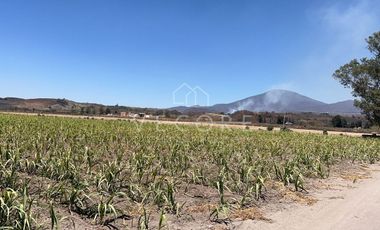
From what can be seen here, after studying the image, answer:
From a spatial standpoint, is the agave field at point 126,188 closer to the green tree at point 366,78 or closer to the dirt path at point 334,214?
the dirt path at point 334,214

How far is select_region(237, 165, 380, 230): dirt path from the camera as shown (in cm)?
782

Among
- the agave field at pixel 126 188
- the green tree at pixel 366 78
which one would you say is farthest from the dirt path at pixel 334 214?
the green tree at pixel 366 78

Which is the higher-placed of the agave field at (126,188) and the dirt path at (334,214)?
the agave field at (126,188)

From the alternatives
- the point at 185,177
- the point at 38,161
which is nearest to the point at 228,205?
the point at 185,177

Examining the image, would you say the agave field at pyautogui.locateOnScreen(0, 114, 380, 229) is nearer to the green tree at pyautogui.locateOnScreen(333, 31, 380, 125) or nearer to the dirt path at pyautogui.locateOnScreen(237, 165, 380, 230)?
the dirt path at pyautogui.locateOnScreen(237, 165, 380, 230)

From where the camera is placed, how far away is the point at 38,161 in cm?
1023

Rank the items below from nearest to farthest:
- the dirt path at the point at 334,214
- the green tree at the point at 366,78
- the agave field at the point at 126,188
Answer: the agave field at the point at 126,188 → the dirt path at the point at 334,214 → the green tree at the point at 366,78

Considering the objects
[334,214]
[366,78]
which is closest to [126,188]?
[334,214]

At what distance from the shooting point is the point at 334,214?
28.9 ft

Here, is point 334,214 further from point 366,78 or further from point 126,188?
point 366,78

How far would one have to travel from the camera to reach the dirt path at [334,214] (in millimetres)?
7824

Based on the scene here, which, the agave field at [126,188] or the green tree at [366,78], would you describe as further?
the green tree at [366,78]

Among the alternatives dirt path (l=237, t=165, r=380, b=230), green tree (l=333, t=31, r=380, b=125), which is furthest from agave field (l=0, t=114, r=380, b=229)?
green tree (l=333, t=31, r=380, b=125)

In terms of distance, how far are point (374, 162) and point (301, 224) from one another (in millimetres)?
13346
